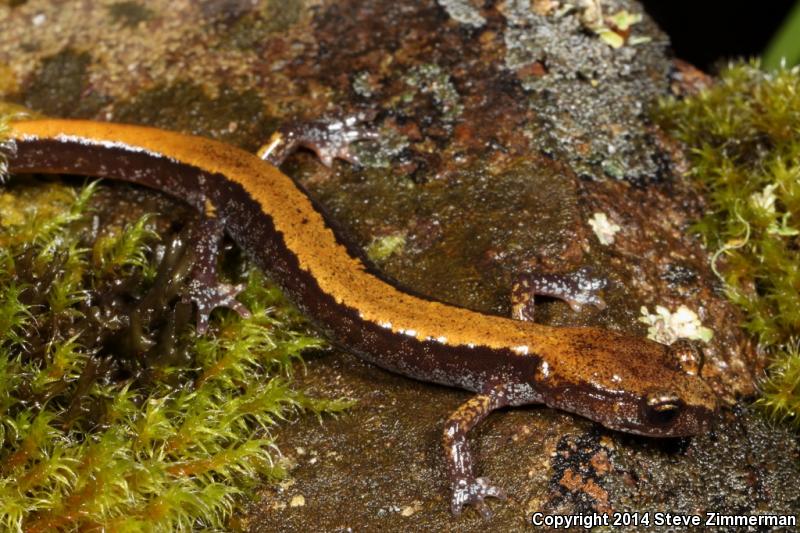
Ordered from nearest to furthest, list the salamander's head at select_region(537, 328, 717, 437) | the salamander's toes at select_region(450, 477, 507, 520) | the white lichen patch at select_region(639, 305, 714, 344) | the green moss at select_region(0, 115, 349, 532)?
the green moss at select_region(0, 115, 349, 532)
the salamander's toes at select_region(450, 477, 507, 520)
the salamander's head at select_region(537, 328, 717, 437)
the white lichen patch at select_region(639, 305, 714, 344)

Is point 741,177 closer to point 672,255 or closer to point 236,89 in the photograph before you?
point 672,255

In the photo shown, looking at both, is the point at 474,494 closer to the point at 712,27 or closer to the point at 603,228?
the point at 603,228

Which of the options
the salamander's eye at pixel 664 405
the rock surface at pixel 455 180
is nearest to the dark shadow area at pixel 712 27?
the rock surface at pixel 455 180

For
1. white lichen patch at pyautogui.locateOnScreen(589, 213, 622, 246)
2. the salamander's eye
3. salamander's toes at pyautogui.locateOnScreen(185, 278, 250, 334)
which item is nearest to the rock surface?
white lichen patch at pyautogui.locateOnScreen(589, 213, 622, 246)

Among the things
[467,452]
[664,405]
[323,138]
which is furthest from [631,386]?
[323,138]

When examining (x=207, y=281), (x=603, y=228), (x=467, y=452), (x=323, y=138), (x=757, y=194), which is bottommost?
(x=207, y=281)

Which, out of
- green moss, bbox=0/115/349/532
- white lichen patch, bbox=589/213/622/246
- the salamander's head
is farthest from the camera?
white lichen patch, bbox=589/213/622/246

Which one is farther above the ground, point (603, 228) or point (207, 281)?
point (603, 228)
